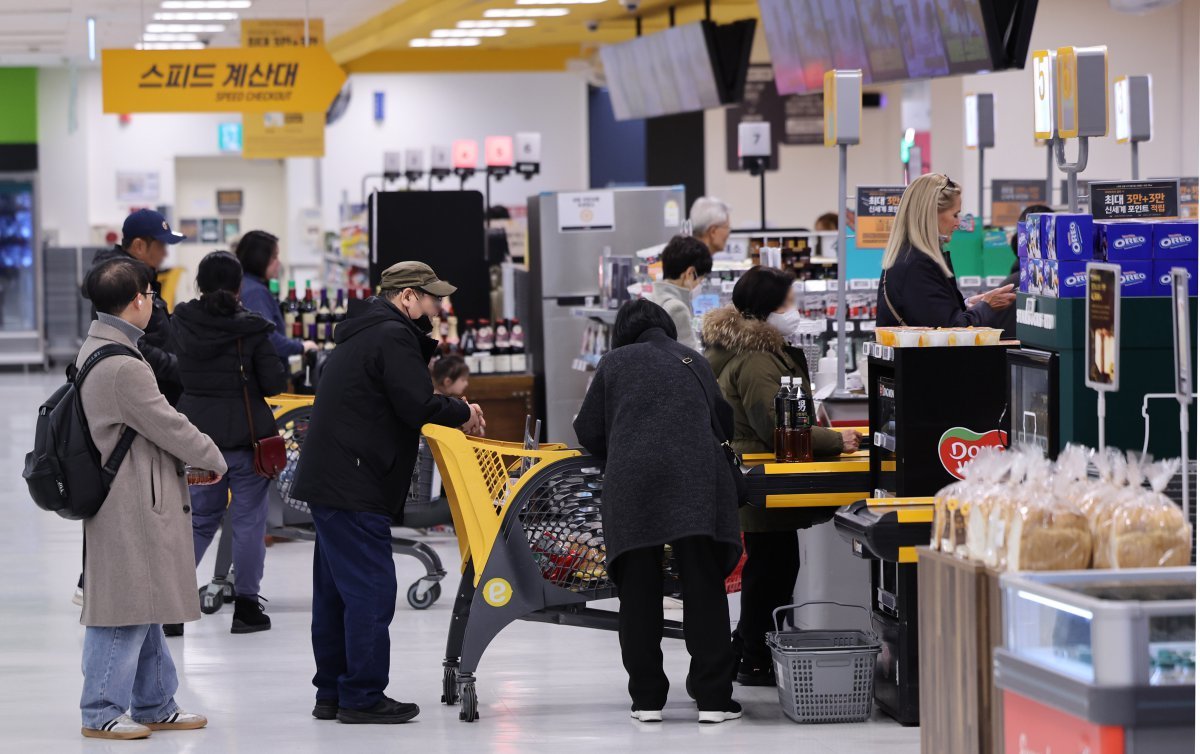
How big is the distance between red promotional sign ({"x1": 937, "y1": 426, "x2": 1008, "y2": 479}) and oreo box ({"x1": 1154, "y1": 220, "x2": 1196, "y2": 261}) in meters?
0.99

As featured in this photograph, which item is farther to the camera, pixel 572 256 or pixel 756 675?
pixel 572 256

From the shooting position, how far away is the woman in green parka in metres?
5.46

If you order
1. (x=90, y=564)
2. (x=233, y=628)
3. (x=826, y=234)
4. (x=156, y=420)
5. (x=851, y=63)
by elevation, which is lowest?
(x=233, y=628)

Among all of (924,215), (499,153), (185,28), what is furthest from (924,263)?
(185,28)

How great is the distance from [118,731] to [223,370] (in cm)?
190

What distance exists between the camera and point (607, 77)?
55.3 feet

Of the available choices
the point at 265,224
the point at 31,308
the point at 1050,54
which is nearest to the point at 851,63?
the point at 1050,54

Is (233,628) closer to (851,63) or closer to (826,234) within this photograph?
(826,234)

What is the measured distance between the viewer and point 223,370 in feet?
21.8

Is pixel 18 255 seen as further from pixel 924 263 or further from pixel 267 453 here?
pixel 924 263

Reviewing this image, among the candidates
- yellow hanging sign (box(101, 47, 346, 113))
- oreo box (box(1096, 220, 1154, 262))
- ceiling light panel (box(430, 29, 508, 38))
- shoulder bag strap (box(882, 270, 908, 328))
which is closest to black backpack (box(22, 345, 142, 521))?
shoulder bag strap (box(882, 270, 908, 328))

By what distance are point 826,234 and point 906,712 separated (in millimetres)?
5621

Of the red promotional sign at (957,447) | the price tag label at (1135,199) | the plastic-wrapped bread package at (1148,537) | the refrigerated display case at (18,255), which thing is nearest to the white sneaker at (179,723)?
the red promotional sign at (957,447)

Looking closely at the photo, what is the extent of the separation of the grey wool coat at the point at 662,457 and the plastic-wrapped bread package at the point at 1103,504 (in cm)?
170
